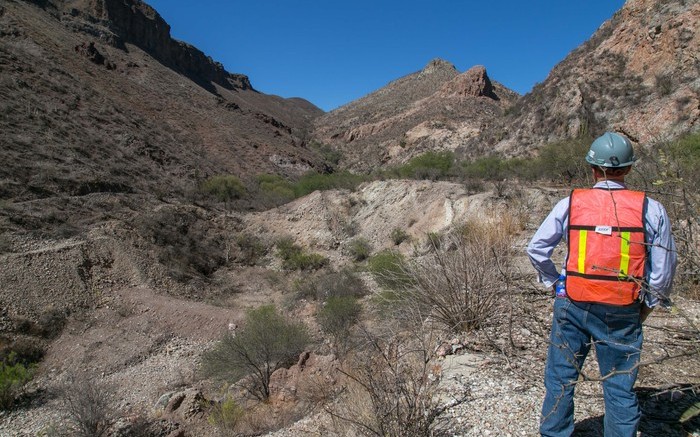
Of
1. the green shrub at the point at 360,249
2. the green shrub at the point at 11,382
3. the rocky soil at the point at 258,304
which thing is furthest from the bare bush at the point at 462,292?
the green shrub at the point at 360,249

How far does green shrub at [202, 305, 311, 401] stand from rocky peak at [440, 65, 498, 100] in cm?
4924

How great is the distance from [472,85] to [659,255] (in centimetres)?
5418

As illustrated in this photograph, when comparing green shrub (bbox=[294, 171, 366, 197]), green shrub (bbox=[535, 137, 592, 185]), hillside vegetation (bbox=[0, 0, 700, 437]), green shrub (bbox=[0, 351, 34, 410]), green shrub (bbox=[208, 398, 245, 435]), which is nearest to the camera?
hillside vegetation (bbox=[0, 0, 700, 437])

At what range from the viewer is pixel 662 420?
264 centimetres

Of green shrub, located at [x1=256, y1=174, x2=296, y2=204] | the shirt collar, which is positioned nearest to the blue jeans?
the shirt collar

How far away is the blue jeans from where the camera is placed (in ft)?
6.92

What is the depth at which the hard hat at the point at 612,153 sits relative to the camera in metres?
2.23

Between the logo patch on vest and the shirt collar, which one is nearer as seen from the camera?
the logo patch on vest

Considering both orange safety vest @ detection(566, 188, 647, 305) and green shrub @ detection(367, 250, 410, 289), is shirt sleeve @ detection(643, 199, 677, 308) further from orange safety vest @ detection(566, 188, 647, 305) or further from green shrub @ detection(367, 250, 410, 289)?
green shrub @ detection(367, 250, 410, 289)

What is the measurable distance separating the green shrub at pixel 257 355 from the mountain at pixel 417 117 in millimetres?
30331

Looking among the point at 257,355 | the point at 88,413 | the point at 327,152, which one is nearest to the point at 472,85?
the point at 327,152

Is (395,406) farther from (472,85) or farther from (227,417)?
(472,85)

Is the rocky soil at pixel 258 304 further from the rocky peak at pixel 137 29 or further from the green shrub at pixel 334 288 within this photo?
the rocky peak at pixel 137 29

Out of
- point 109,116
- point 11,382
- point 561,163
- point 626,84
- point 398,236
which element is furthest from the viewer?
point 109,116
